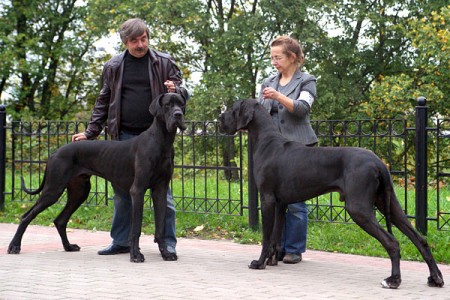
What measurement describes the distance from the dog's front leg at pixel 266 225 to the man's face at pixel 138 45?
201 cm

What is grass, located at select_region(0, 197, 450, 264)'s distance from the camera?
27.0 feet

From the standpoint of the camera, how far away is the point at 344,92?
2620cm

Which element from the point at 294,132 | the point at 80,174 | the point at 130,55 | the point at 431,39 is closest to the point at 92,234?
the point at 80,174

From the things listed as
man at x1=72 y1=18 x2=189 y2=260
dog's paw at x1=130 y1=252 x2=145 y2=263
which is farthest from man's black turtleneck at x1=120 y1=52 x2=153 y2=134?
dog's paw at x1=130 y1=252 x2=145 y2=263

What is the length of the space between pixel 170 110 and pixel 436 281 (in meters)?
2.90

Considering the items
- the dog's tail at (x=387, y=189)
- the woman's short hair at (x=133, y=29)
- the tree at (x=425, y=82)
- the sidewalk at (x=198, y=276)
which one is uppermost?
the tree at (x=425, y=82)

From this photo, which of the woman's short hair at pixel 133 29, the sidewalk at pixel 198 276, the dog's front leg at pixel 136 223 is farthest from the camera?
the woman's short hair at pixel 133 29

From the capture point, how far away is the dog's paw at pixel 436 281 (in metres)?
6.25

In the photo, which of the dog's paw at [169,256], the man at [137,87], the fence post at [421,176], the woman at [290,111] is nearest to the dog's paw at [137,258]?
the dog's paw at [169,256]

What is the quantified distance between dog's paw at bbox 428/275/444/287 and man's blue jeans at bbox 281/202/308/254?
1626 mm

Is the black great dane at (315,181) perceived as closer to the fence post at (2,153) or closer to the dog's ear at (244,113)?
the dog's ear at (244,113)

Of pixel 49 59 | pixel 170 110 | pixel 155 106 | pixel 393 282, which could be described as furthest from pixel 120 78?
pixel 49 59

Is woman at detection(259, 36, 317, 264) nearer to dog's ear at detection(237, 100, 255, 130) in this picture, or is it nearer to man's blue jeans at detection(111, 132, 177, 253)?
dog's ear at detection(237, 100, 255, 130)

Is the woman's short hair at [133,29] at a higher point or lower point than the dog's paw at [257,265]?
higher
